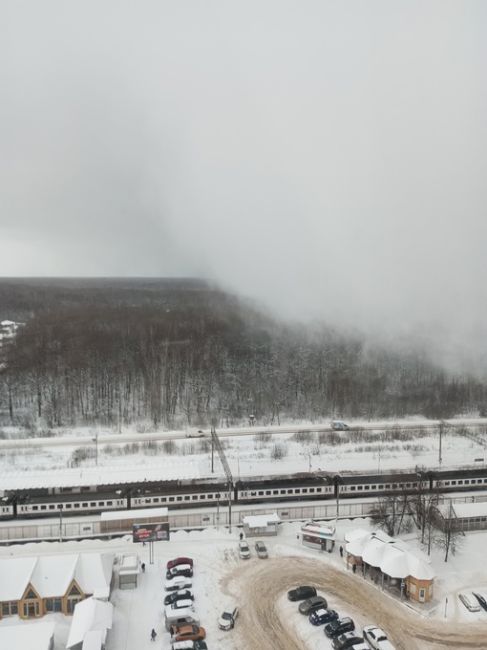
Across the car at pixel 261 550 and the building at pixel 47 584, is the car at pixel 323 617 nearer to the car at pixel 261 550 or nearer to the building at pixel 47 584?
the car at pixel 261 550

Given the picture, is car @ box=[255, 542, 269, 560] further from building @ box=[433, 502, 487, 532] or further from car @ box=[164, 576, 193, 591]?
building @ box=[433, 502, 487, 532]

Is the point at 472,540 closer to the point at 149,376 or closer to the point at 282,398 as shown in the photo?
the point at 282,398

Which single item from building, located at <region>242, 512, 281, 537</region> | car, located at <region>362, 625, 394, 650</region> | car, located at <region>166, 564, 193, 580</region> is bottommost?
car, located at <region>362, 625, 394, 650</region>

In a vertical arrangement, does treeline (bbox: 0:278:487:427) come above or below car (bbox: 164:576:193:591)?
above

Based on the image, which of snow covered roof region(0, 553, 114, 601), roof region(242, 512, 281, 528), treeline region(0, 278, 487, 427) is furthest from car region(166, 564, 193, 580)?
treeline region(0, 278, 487, 427)

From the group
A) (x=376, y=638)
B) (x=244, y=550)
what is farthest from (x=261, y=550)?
(x=376, y=638)

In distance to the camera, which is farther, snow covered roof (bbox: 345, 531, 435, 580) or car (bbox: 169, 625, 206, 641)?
snow covered roof (bbox: 345, 531, 435, 580)

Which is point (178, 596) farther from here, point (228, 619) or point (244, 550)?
point (244, 550)
